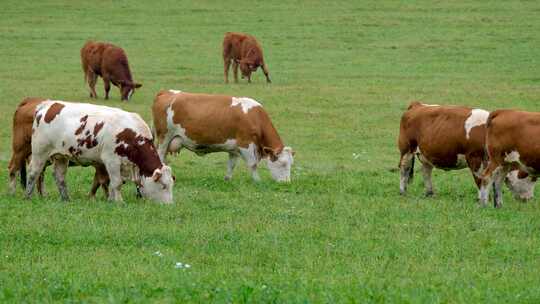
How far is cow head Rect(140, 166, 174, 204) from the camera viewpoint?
1473 cm

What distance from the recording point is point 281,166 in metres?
18.0

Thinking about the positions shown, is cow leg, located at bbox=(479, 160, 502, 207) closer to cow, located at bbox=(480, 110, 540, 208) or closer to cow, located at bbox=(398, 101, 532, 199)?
cow, located at bbox=(480, 110, 540, 208)

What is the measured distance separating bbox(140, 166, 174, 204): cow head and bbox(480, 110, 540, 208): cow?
421 centimetres

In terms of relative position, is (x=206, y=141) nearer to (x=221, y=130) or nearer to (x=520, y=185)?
(x=221, y=130)

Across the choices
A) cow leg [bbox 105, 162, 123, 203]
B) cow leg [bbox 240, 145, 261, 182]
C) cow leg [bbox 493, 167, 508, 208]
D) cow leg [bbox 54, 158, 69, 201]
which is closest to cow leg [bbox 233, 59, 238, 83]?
cow leg [bbox 240, 145, 261, 182]

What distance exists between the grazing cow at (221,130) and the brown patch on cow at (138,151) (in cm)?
290

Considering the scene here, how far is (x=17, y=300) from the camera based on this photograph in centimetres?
877

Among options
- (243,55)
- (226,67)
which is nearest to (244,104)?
(226,67)

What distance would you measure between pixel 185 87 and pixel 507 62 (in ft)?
40.0

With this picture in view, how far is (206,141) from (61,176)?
3.48m

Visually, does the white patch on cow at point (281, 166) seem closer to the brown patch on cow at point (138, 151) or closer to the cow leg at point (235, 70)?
the brown patch on cow at point (138, 151)

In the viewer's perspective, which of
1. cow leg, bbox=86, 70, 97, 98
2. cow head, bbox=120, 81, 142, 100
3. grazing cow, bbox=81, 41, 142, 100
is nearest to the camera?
cow head, bbox=120, 81, 142, 100

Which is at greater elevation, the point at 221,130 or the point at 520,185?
the point at 221,130

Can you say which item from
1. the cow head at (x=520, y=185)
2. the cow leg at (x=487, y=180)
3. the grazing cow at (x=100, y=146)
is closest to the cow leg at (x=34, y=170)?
the grazing cow at (x=100, y=146)
